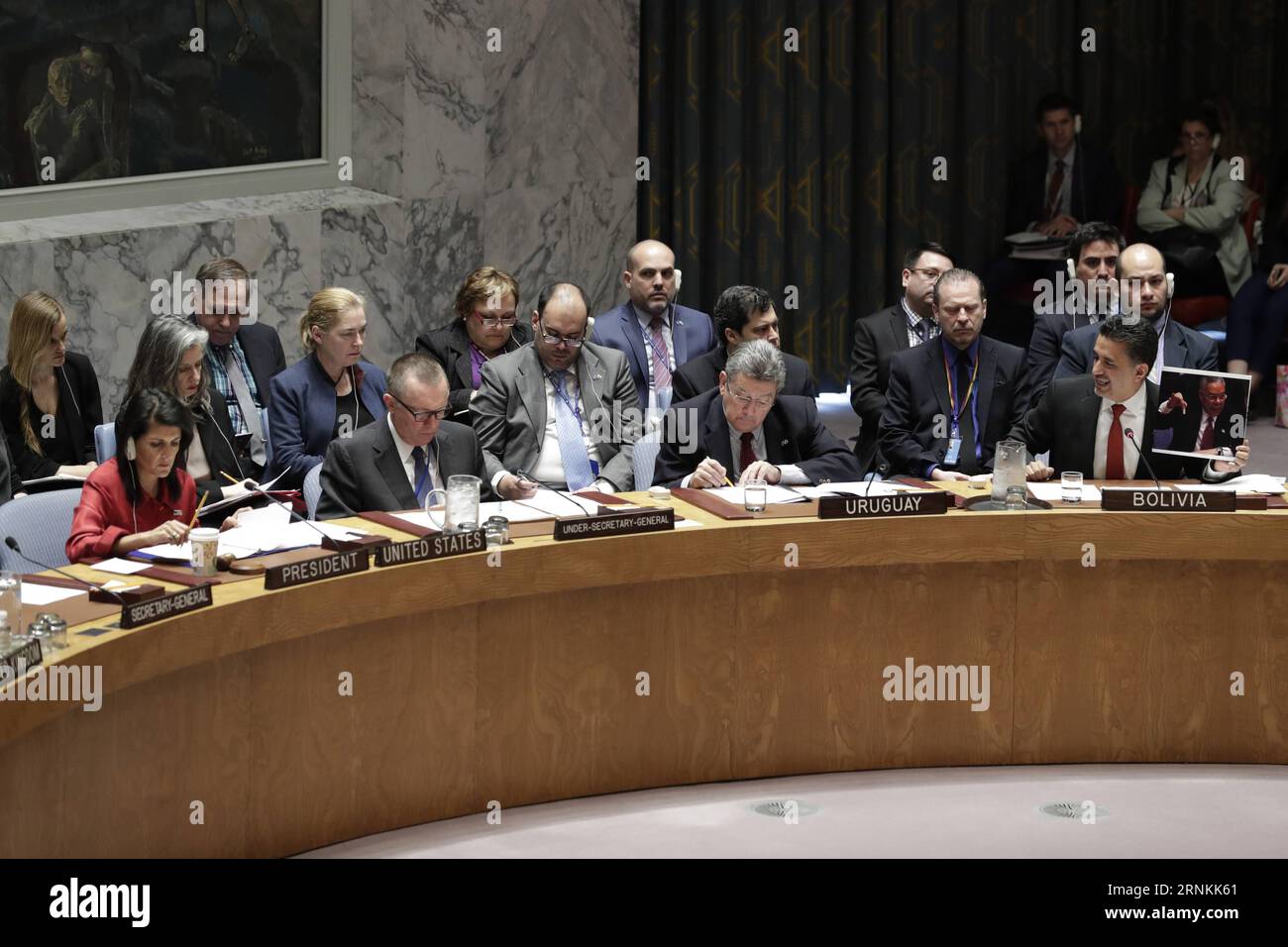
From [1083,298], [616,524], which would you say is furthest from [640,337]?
[616,524]

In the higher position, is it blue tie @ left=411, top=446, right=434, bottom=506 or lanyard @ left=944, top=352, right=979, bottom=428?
lanyard @ left=944, top=352, right=979, bottom=428

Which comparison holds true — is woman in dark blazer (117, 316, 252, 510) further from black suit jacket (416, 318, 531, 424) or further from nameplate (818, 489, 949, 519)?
nameplate (818, 489, 949, 519)

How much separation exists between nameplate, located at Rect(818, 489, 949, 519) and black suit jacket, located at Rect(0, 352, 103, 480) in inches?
94.7

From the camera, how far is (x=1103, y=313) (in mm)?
5906

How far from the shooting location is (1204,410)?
4.61 meters

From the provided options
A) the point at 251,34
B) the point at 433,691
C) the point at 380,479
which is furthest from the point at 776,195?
the point at 433,691

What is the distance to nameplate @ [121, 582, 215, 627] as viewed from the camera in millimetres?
3271

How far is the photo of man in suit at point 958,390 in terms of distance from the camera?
5.45 m

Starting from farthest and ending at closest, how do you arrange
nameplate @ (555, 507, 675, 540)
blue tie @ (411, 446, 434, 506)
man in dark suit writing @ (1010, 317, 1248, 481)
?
man in dark suit writing @ (1010, 317, 1248, 481) < blue tie @ (411, 446, 434, 506) < nameplate @ (555, 507, 675, 540)

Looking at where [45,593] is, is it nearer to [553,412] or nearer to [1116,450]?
[553,412]

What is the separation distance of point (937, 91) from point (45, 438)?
5.29m

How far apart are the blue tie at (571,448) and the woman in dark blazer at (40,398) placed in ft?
4.57

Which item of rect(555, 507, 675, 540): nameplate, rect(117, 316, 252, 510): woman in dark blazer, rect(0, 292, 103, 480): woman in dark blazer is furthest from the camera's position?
rect(0, 292, 103, 480): woman in dark blazer

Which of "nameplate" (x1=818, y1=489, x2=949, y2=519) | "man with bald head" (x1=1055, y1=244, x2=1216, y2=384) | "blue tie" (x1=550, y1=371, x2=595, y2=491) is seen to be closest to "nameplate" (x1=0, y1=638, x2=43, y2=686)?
"nameplate" (x1=818, y1=489, x2=949, y2=519)
